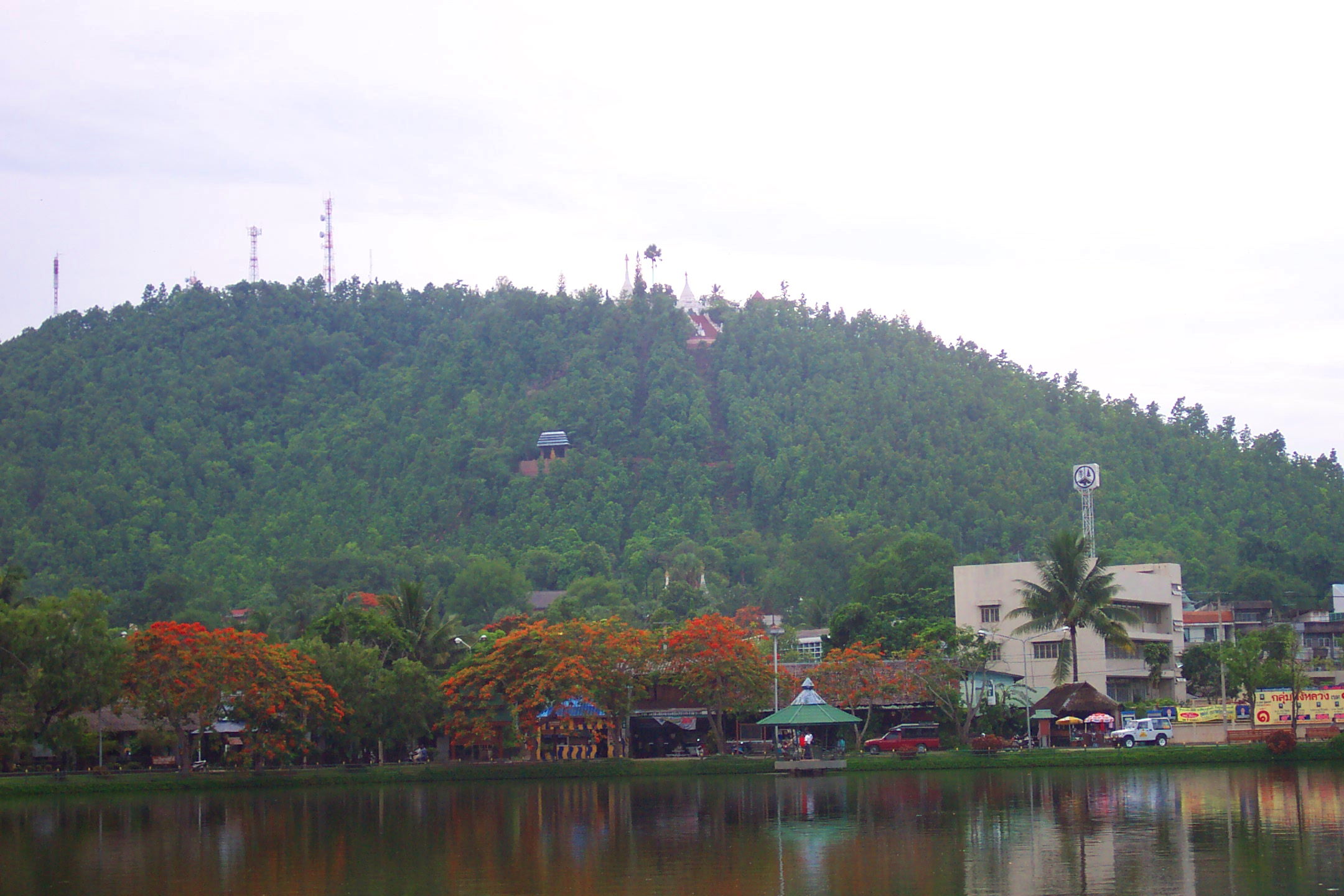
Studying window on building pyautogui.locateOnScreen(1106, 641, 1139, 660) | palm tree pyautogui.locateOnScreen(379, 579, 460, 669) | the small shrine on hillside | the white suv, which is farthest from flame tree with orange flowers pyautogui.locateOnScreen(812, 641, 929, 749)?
the small shrine on hillside

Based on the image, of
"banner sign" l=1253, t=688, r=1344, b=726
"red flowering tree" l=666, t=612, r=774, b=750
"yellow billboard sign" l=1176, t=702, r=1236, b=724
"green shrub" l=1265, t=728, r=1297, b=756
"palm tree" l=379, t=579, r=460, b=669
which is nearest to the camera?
"green shrub" l=1265, t=728, r=1297, b=756

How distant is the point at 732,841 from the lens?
27328 mm

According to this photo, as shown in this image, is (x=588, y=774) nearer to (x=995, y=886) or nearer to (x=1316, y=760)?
(x=1316, y=760)

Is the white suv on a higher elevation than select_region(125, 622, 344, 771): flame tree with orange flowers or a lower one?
lower

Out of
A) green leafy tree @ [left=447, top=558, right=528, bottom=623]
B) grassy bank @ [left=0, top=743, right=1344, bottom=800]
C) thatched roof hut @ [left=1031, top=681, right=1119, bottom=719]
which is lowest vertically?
grassy bank @ [left=0, top=743, right=1344, bottom=800]

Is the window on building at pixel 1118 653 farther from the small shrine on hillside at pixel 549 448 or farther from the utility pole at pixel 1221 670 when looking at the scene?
the small shrine on hillside at pixel 549 448

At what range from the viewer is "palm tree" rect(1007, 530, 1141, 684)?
56312mm

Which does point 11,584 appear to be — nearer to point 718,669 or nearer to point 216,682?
point 216,682

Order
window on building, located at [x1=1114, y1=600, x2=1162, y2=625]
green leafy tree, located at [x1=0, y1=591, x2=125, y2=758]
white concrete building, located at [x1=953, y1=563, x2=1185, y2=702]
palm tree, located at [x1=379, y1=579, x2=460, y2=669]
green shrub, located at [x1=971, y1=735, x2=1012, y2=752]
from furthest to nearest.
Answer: window on building, located at [x1=1114, y1=600, x2=1162, y2=625]
white concrete building, located at [x1=953, y1=563, x2=1185, y2=702]
palm tree, located at [x1=379, y1=579, x2=460, y2=669]
green shrub, located at [x1=971, y1=735, x2=1012, y2=752]
green leafy tree, located at [x1=0, y1=591, x2=125, y2=758]

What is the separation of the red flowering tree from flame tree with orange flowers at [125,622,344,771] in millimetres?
13151

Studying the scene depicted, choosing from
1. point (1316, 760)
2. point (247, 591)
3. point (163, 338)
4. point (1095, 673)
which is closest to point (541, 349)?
point (163, 338)

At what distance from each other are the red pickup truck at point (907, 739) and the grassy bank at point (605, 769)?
12.3 ft

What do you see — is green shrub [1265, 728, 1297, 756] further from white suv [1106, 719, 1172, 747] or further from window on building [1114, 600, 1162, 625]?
window on building [1114, 600, 1162, 625]

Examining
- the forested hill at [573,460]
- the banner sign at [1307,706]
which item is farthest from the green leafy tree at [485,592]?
the banner sign at [1307,706]
